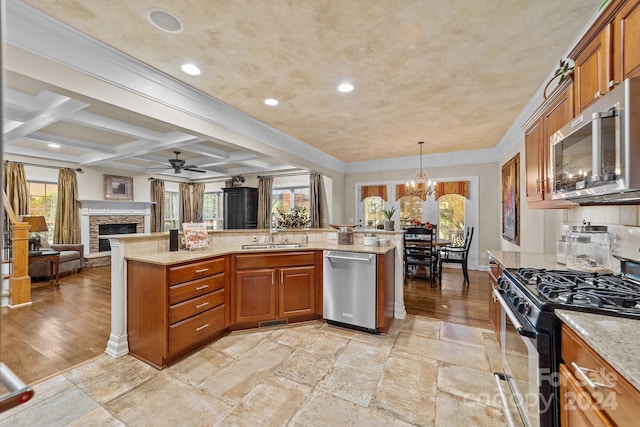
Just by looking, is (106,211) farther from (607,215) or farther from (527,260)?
(607,215)

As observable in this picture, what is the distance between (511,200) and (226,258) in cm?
431

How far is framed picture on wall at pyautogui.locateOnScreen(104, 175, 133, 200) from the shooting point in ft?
23.5

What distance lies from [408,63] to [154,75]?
229cm

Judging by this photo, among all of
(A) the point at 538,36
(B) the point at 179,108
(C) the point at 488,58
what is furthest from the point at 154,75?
(A) the point at 538,36

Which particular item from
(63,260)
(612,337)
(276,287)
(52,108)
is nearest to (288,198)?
(63,260)

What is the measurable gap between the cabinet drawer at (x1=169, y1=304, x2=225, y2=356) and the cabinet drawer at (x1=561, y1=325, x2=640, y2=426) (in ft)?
8.66

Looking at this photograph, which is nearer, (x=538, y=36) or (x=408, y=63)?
(x=538, y=36)

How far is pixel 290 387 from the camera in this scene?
224 centimetres

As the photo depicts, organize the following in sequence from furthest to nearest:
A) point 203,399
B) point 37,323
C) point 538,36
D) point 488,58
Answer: point 37,323 → point 488,58 → point 538,36 → point 203,399

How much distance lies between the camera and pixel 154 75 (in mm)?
2684

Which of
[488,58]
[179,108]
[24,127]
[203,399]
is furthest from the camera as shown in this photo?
[24,127]

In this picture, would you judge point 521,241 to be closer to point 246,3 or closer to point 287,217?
point 287,217

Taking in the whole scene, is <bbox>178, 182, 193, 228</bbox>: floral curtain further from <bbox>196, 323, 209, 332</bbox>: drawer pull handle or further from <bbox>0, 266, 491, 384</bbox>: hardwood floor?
<bbox>196, 323, 209, 332</bbox>: drawer pull handle

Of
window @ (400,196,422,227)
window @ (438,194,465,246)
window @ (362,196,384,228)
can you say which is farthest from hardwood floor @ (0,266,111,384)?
window @ (438,194,465,246)
